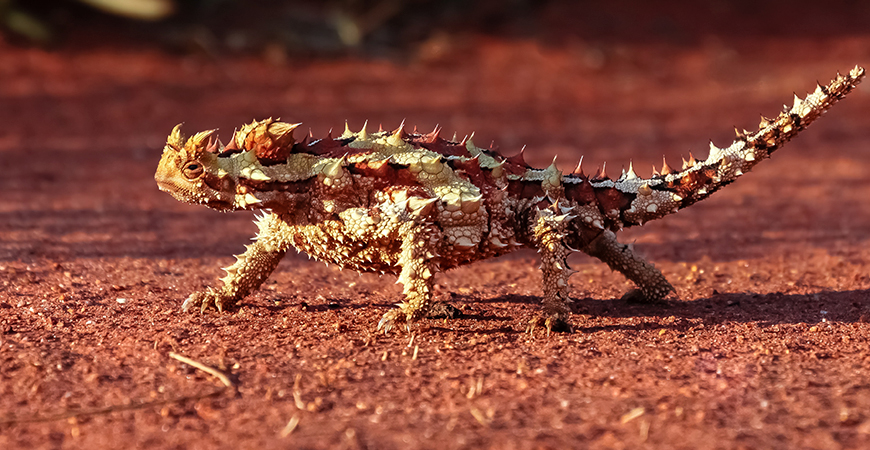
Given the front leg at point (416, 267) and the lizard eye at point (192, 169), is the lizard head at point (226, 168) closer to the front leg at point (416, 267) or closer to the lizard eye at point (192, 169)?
the lizard eye at point (192, 169)

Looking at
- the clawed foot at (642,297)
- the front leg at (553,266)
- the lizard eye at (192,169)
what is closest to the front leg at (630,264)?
the clawed foot at (642,297)

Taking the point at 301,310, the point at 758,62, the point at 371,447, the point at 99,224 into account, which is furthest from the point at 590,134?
the point at 371,447

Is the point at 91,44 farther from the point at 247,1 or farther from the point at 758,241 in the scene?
the point at 758,241

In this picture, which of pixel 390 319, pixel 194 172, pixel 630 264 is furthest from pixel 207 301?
pixel 630 264

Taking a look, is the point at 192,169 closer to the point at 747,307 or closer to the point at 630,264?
the point at 630,264

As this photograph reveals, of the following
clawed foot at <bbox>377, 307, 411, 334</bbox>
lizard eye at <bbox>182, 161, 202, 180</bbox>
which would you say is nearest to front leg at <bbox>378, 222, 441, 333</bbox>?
clawed foot at <bbox>377, 307, 411, 334</bbox>
